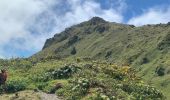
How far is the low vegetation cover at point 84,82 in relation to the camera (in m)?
45.9

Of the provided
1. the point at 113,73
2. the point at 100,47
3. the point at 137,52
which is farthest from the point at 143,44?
the point at 113,73

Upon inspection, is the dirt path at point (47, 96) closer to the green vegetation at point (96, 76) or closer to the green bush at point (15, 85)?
the green vegetation at point (96, 76)

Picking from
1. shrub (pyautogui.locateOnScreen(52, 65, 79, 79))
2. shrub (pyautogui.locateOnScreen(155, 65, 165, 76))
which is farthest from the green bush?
shrub (pyautogui.locateOnScreen(155, 65, 165, 76))

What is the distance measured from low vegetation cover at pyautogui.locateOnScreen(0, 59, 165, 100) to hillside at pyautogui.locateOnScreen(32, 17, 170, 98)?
14.6 metres

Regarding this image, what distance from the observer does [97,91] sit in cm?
4500

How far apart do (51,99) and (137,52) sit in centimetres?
6048

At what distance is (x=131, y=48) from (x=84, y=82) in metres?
69.1

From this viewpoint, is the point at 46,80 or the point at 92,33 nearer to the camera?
the point at 46,80

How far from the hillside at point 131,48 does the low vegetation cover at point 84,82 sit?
14.6 meters

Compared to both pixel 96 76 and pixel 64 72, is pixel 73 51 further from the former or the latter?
pixel 96 76

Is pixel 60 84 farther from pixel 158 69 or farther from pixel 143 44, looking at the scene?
pixel 143 44

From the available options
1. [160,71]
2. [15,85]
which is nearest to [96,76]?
[15,85]

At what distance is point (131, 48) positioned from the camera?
116m

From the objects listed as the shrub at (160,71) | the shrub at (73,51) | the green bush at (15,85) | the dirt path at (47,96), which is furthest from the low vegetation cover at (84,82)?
the shrub at (73,51)
